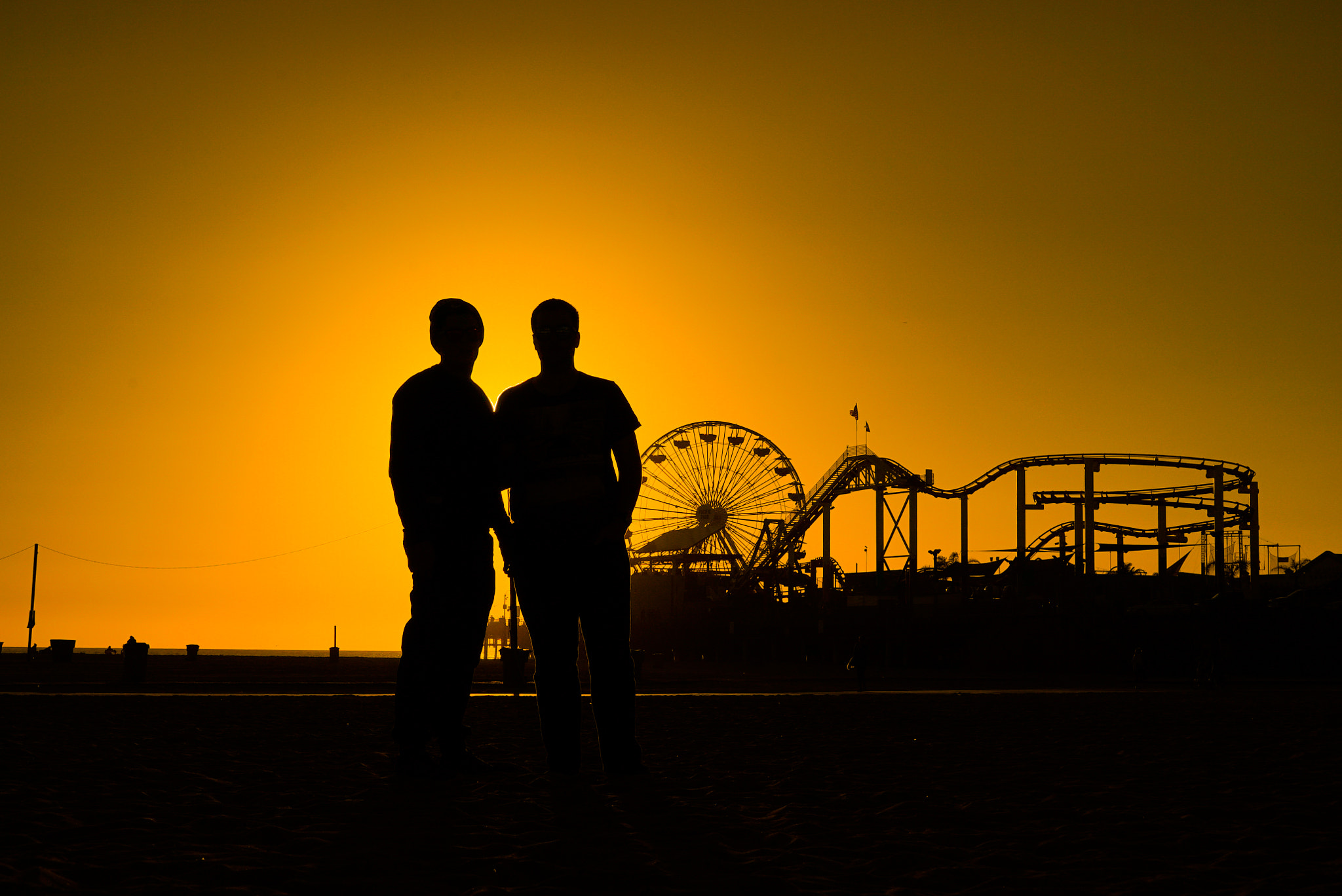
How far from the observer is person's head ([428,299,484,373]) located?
6.66m

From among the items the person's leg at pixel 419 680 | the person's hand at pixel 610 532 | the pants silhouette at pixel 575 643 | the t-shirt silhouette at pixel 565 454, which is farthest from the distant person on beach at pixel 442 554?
the person's hand at pixel 610 532

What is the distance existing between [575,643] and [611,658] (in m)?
0.26

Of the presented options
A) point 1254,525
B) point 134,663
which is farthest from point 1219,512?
point 134,663

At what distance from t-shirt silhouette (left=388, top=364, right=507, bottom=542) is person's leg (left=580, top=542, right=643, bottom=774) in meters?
0.65

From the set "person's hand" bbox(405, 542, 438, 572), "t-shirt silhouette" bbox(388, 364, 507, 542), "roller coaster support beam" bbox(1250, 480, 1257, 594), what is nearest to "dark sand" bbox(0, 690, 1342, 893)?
"person's hand" bbox(405, 542, 438, 572)

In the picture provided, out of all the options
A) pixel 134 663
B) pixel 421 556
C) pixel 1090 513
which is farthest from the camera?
pixel 1090 513

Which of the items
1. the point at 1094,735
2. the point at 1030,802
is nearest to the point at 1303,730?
the point at 1094,735

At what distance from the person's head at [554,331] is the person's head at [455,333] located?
1.18 ft

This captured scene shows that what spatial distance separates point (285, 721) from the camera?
10.6 m

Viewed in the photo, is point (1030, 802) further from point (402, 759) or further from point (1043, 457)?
point (1043, 457)

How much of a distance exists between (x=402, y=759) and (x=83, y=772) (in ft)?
5.79

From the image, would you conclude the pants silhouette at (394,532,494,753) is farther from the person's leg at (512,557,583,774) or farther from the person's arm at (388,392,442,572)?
the person's leg at (512,557,583,774)

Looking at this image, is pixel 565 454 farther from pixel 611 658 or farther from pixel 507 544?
pixel 611 658

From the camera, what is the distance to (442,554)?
6.21 metres
